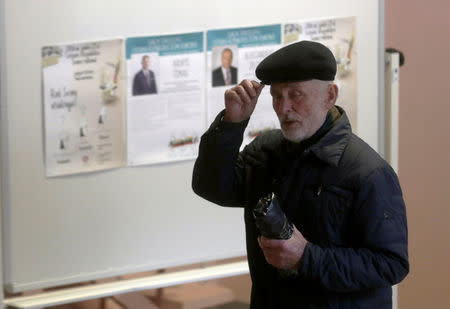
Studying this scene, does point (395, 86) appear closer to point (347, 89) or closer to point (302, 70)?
point (347, 89)

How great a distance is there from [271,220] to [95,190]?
3.08 ft

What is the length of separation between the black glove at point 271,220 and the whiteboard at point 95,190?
0.91 metres

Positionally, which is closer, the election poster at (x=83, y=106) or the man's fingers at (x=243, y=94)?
the man's fingers at (x=243, y=94)

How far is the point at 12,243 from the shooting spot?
2.01m

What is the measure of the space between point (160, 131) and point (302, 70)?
87 centimetres

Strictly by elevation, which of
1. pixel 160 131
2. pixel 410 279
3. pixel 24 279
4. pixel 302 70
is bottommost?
pixel 410 279

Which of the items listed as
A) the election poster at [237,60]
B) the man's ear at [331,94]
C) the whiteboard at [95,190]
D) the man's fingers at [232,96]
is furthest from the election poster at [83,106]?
the man's ear at [331,94]

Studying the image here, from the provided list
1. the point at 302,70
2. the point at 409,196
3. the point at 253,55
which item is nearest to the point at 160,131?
the point at 253,55

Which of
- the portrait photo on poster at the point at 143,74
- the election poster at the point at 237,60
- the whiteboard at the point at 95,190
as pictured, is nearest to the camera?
the whiteboard at the point at 95,190

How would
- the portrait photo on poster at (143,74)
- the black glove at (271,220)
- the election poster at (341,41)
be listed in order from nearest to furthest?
the black glove at (271,220)
the portrait photo on poster at (143,74)
the election poster at (341,41)

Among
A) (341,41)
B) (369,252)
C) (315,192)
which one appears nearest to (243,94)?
(315,192)

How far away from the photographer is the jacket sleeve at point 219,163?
149 centimetres

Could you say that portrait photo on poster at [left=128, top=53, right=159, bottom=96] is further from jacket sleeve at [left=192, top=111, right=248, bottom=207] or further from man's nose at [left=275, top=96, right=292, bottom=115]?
man's nose at [left=275, top=96, right=292, bottom=115]

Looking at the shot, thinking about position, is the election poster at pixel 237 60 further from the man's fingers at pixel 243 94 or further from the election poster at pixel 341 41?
the man's fingers at pixel 243 94
